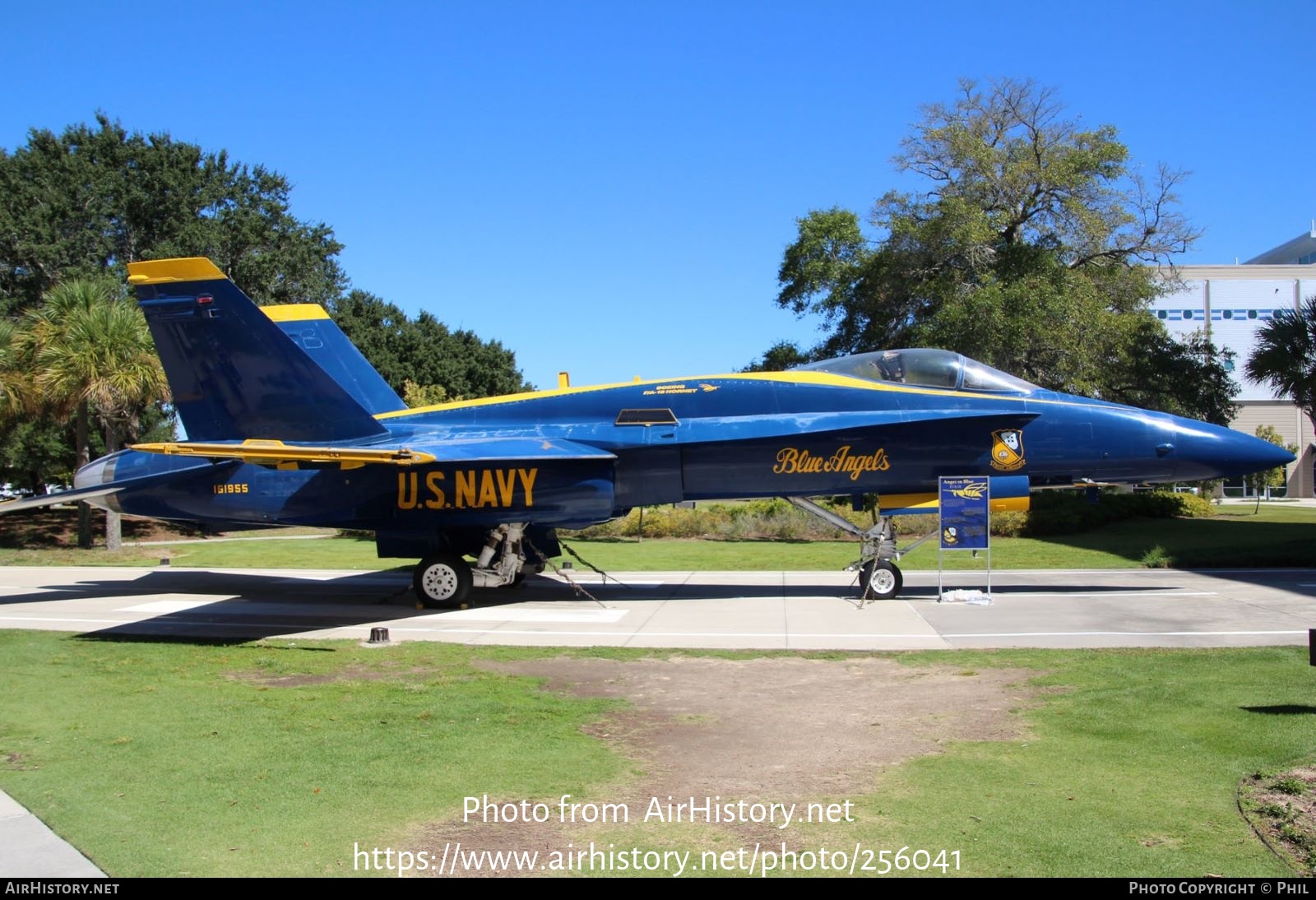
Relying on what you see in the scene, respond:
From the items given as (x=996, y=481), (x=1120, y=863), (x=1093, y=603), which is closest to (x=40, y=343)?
(x=996, y=481)

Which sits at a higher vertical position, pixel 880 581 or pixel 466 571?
pixel 466 571

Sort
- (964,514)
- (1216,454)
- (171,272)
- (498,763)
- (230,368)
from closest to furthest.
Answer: (498,763) < (1216,454) < (964,514) < (171,272) < (230,368)

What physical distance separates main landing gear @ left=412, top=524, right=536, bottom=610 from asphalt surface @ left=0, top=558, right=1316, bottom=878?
32cm

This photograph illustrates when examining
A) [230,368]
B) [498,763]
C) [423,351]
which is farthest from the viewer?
[423,351]

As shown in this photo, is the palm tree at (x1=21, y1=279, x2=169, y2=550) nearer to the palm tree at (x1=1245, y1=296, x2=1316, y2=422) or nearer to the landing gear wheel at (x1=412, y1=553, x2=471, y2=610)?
the landing gear wheel at (x1=412, y1=553, x2=471, y2=610)

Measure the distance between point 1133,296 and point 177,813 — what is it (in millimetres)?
32067

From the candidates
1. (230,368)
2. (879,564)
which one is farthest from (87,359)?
(879,564)

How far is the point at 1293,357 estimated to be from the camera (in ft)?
70.9

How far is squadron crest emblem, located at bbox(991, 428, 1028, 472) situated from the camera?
14211 mm

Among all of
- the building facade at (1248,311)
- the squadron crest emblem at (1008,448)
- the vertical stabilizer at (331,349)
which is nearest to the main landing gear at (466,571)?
the vertical stabilizer at (331,349)

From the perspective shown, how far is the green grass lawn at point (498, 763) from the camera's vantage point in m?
5.02

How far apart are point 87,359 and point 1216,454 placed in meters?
24.5

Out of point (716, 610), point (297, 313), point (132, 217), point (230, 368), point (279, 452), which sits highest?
point (132, 217)

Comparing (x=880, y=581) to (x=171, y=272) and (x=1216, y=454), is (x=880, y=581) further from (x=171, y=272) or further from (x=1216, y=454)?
(x=171, y=272)
